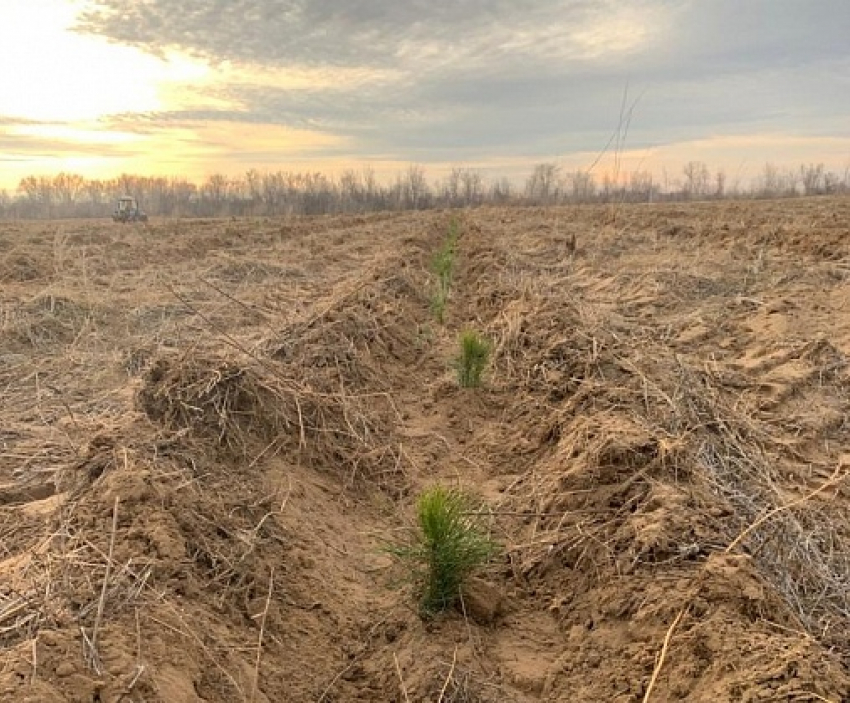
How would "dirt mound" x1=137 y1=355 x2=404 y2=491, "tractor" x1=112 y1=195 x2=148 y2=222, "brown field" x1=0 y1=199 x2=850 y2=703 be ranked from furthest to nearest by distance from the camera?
1. "tractor" x1=112 y1=195 x2=148 y2=222
2. "dirt mound" x1=137 y1=355 x2=404 y2=491
3. "brown field" x1=0 y1=199 x2=850 y2=703

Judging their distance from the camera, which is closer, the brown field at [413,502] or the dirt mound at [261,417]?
the brown field at [413,502]

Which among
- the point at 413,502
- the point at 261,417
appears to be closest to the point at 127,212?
the point at 261,417

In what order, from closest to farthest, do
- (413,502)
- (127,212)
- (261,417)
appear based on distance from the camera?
(413,502), (261,417), (127,212)

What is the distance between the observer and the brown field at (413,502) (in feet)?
7.58

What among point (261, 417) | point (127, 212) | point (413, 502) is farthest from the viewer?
point (127, 212)

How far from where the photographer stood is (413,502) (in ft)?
13.3

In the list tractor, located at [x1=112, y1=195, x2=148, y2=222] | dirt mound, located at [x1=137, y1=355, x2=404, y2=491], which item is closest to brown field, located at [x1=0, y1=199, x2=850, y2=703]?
dirt mound, located at [x1=137, y1=355, x2=404, y2=491]

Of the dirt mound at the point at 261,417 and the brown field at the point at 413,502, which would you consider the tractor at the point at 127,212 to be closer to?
the brown field at the point at 413,502

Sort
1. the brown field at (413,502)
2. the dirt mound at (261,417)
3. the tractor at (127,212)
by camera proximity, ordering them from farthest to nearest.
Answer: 1. the tractor at (127,212)
2. the dirt mound at (261,417)
3. the brown field at (413,502)

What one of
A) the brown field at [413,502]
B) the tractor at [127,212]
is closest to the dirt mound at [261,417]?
the brown field at [413,502]

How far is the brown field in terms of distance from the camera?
231 cm

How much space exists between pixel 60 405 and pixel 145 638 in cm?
349

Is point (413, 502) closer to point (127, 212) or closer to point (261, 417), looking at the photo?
point (261, 417)

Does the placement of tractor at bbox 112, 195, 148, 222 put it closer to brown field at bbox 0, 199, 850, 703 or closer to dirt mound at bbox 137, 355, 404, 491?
brown field at bbox 0, 199, 850, 703
